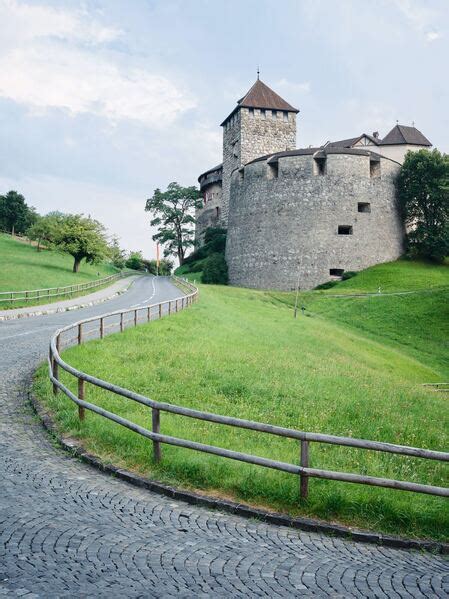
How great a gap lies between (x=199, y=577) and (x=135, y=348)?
10909 millimetres

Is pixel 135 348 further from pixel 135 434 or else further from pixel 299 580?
pixel 299 580

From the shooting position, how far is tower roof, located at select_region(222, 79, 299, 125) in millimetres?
65938

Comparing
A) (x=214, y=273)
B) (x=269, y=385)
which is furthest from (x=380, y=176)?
(x=269, y=385)

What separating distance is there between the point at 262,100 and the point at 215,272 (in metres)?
21.6

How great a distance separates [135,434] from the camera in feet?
27.3

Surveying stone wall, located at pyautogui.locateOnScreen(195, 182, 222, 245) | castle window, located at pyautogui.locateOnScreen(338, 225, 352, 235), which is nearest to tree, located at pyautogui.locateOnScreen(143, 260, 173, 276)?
stone wall, located at pyautogui.locateOnScreen(195, 182, 222, 245)

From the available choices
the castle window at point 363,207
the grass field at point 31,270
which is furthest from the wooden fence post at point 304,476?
the castle window at point 363,207

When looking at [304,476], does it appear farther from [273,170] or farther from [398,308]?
[273,170]

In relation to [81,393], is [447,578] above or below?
below

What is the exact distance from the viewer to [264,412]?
1098 cm

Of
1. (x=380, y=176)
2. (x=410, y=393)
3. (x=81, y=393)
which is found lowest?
(x=410, y=393)

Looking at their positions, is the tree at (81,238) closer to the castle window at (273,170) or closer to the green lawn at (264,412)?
the castle window at (273,170)

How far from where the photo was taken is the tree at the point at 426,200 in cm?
5356

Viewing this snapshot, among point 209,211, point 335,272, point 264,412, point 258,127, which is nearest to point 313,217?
point 335,272
